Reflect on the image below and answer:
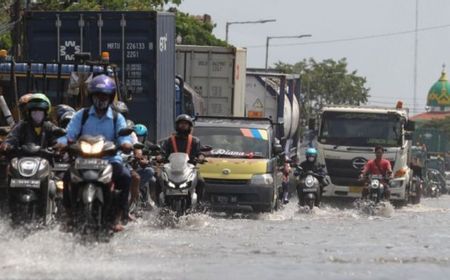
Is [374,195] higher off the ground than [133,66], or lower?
lower

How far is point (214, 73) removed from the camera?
32.4 metres

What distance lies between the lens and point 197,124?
23750 mm

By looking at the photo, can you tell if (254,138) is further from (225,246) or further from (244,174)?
(225,246)

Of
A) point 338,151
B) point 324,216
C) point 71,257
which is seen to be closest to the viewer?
point 71,257

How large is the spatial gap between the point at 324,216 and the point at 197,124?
307 cm

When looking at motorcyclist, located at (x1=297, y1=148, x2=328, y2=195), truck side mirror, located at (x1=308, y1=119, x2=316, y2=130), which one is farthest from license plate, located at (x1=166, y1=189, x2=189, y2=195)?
truck side mirror, located at (x1=308, y1=119, x2=316, y2=130)

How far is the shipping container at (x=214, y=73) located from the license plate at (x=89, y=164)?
19721 millimetres

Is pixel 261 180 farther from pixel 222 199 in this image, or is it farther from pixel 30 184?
pixel 30 184

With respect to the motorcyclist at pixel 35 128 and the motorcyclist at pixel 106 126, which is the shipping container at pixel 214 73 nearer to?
the motorcyclist at pixel 35 128

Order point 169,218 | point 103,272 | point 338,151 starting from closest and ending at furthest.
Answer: point 103,272
point 169,218
point 338,151

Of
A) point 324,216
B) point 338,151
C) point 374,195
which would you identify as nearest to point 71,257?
point 324,216

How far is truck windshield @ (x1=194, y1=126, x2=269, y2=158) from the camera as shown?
23094 mm

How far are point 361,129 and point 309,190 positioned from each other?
5.74 m

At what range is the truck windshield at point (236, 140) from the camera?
75.8 feet
